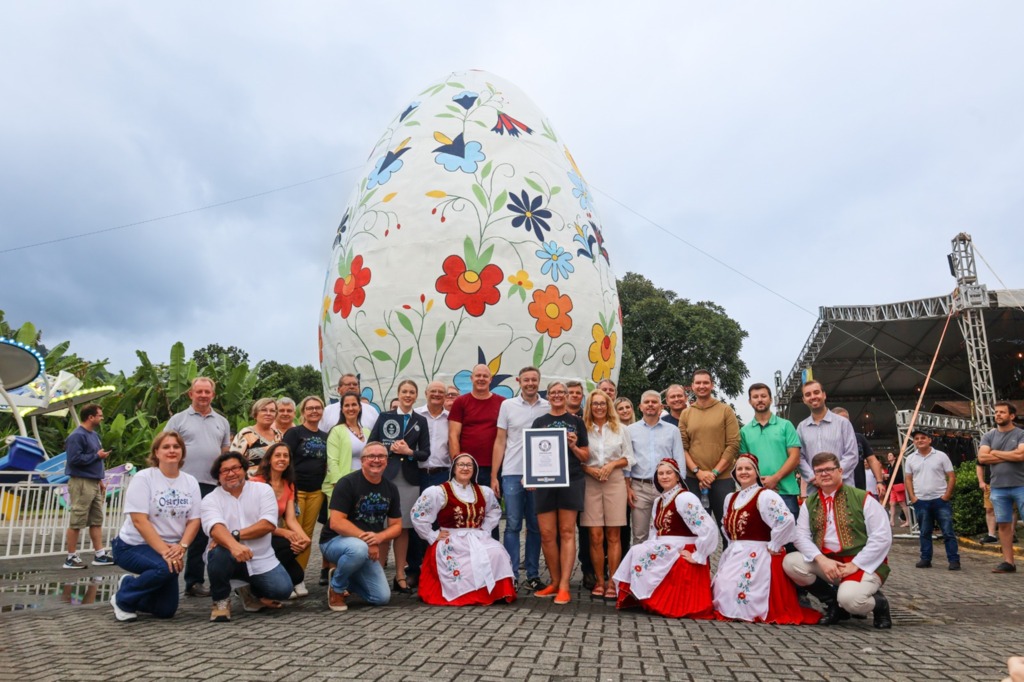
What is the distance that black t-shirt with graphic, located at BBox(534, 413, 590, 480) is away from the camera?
5.61 m

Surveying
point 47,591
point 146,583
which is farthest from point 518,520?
point 47,591

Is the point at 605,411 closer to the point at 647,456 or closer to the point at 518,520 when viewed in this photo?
the point at 647,456

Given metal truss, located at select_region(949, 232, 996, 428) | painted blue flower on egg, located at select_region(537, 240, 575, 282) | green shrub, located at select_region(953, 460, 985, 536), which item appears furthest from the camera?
metal truss, located at select_region(949, 232, 996, 428)

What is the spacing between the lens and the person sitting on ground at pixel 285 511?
537 cm

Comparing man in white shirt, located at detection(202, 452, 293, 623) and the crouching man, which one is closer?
man in white shirt, located at detection(202, 452, 293, 623)

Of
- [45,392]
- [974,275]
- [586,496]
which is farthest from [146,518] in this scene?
[974,275]

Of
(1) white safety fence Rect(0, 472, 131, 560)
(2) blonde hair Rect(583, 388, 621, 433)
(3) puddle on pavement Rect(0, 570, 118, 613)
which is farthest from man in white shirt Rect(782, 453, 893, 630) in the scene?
(1) white safety fence Rect(0, 472, 131, 560)

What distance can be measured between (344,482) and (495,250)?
3993 mm

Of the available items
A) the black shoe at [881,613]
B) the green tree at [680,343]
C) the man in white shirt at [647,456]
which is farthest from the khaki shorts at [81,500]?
the green tree at [680,343]

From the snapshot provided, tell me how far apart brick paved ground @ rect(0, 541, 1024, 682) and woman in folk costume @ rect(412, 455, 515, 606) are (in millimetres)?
167

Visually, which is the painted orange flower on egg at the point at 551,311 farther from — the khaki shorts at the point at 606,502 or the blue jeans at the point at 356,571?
the blue jeans at the point at 356,571

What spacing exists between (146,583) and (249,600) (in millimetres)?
700

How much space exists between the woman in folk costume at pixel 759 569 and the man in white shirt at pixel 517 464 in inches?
63.7

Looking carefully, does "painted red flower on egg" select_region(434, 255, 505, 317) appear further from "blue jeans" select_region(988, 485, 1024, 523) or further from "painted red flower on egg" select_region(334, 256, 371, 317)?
"blue jeans" select_region(988, 485, 1024, 523)
